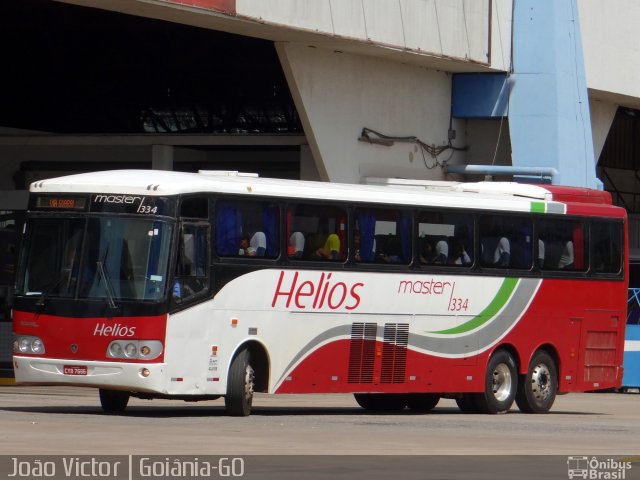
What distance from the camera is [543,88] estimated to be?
1364 inches

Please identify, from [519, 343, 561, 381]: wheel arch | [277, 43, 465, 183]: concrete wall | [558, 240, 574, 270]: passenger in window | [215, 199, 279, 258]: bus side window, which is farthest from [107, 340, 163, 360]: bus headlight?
[277, 43, 465, 183]: concrete wall

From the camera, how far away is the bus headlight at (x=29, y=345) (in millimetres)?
19078

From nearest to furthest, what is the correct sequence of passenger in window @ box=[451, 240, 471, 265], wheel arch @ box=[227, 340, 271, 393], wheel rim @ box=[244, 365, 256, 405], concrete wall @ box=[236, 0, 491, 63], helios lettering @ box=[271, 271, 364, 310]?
wheel rim @ box=[244, 365, 256, 405] → wheel arch @ box=[227, 340, 271, 393] → helios lettering @ box=[271, 271, 364, 310] → passenger in window @ box=[451, 240, 471, 265] → concrete wall @ box=[236, 0, 491, 63]

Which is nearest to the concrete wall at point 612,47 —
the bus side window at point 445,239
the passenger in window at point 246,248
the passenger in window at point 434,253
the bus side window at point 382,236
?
the bus side window at point 445,239

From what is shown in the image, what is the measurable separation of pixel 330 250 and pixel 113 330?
3.52 metres

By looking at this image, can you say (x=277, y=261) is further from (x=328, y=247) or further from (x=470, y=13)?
(x=470, y=13)

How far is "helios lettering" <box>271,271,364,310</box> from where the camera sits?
20359 mm

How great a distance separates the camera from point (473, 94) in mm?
35125

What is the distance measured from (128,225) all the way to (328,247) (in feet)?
10.1

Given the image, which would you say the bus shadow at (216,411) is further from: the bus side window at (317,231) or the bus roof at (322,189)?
the bus roof at (322,189)

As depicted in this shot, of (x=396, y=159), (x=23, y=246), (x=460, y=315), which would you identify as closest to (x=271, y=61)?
(x=396, y=159)

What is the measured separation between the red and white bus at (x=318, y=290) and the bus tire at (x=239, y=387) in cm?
3

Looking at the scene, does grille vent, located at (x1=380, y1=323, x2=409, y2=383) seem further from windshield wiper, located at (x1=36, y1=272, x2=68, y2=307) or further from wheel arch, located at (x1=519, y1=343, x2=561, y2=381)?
windshield wiper, located at (x1=36, y1=272, x2=68, y2=307)

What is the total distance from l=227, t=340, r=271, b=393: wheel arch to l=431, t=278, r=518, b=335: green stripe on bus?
3540 mm
